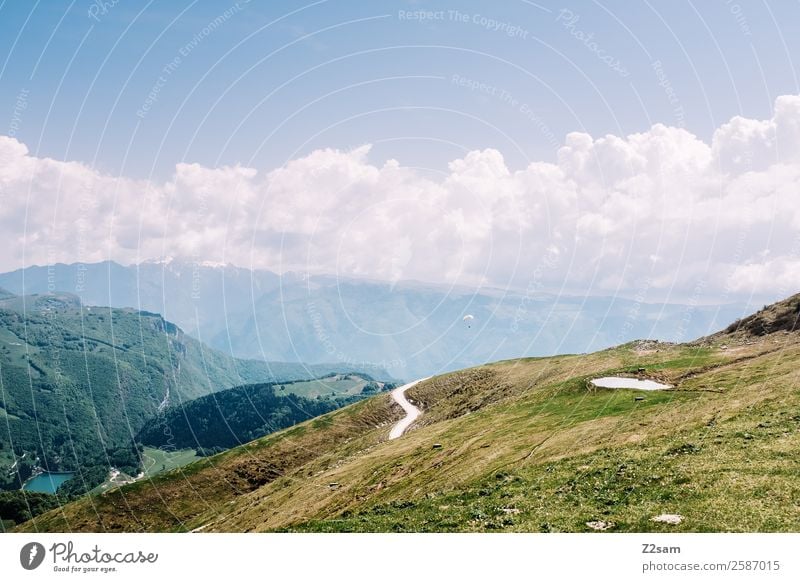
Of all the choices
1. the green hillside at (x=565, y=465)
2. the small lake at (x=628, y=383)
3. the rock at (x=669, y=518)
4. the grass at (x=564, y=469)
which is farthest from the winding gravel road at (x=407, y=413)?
the rock at (x=669, y=518)

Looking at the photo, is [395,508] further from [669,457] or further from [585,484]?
[669,457]

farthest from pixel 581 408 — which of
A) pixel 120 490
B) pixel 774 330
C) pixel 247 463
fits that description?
pixel 120 490

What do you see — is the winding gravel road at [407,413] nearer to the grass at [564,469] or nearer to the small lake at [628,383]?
the grass at [564,469]

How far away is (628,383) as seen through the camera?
285ft

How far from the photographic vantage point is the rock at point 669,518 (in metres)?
28.2

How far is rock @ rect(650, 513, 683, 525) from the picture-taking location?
2822 cm

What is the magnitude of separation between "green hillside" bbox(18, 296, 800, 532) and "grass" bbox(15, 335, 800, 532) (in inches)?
7.5

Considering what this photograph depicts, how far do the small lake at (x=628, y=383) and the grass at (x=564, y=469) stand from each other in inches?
119

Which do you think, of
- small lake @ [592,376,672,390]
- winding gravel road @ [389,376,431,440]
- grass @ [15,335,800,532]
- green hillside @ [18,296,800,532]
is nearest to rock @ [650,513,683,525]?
green hillside @ [18,296,800,532]

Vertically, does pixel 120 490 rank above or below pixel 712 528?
below

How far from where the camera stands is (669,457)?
39.0m

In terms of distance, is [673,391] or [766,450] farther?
[673,391]
